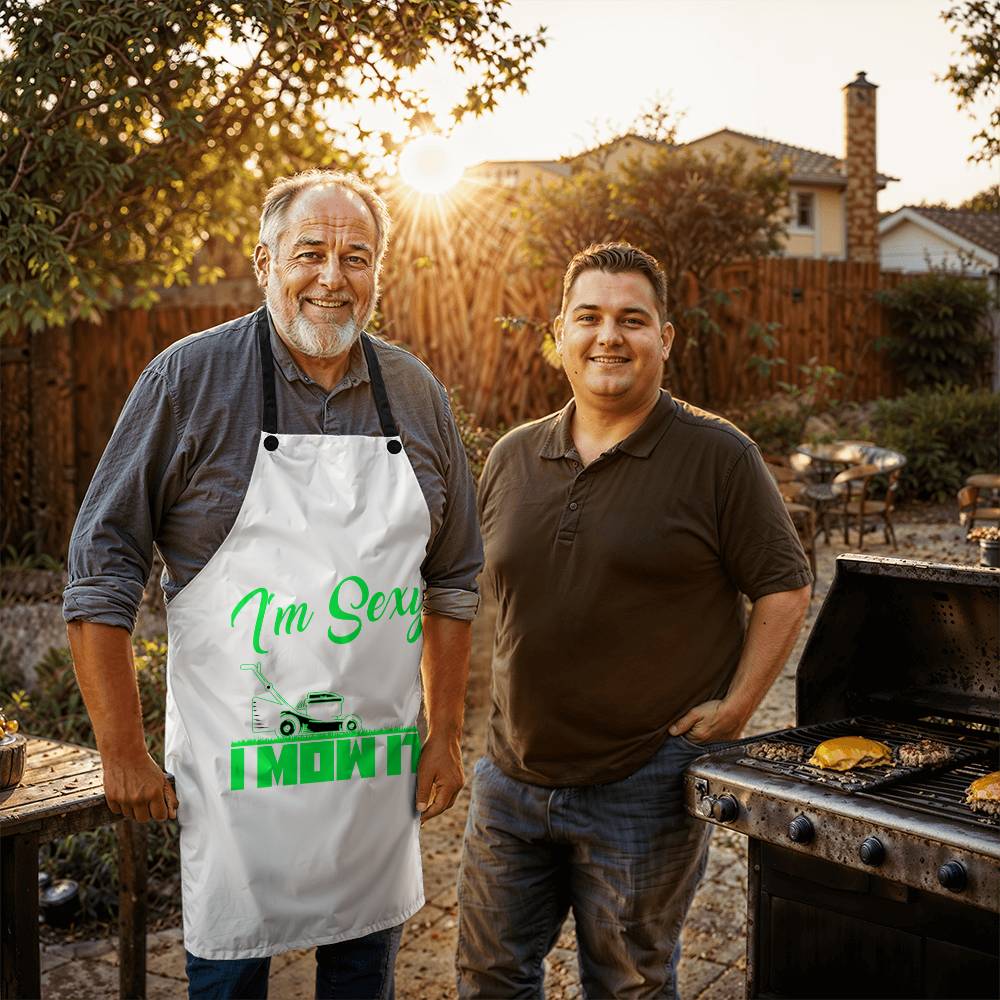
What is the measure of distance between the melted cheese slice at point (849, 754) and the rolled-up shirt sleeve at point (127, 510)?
142cm

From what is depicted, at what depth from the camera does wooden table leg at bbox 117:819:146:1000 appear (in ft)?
11.3

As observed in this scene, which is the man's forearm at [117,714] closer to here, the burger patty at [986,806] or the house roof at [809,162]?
the burger patty at [986,806]

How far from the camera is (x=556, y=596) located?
257 cm

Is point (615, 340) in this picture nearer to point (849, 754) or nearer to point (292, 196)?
point (292, 196)

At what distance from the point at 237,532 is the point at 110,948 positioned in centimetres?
259

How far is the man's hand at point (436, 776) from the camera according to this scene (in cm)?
240

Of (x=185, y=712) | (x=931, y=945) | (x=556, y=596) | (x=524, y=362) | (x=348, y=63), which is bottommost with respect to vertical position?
(x=931, y=945)

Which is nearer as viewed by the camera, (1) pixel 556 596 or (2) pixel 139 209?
(1) pixel 556 596

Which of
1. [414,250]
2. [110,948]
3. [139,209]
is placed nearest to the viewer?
[110,948]

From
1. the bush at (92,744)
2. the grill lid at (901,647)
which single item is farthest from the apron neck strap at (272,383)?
the bush at (92,744)

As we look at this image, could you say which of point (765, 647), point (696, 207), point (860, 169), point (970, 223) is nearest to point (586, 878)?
point (765, 647)

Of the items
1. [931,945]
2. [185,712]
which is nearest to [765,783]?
[931,945]

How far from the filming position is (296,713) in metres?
2.18

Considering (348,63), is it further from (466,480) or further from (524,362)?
(524,362)
